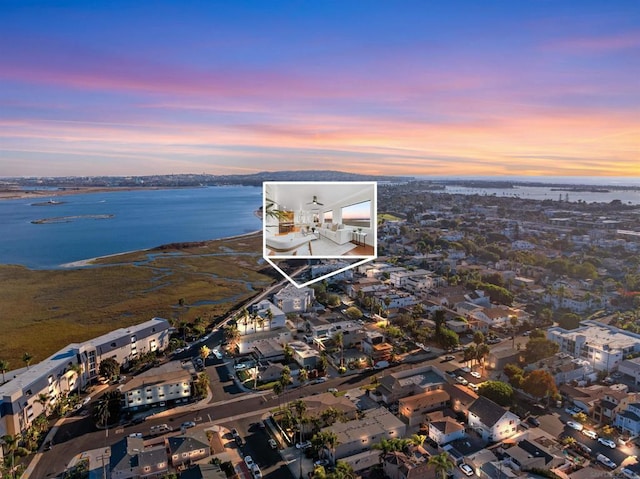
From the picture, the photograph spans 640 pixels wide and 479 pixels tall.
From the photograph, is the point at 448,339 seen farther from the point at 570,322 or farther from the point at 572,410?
the point at 570,322

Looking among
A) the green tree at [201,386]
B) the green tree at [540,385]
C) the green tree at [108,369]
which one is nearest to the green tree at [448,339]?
the green tree at [540,385]

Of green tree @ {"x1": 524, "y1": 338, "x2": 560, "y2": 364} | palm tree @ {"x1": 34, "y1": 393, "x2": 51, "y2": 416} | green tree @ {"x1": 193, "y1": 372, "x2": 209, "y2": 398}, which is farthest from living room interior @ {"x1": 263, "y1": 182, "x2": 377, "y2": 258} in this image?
green tree @ {"x1": 524, "y1": 338, "x2": 560, "y2": 364}

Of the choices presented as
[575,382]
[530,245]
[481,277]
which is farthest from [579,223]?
[575,382]

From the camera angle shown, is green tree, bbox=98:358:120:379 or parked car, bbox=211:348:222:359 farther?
parked car, bbox=211:348:222:359

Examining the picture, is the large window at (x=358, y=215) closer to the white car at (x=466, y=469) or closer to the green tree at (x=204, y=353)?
the white car at (x=466, y=469)

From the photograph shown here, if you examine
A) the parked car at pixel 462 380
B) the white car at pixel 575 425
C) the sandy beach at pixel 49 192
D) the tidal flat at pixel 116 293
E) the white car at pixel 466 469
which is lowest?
the tidal flat at pixel 116 293

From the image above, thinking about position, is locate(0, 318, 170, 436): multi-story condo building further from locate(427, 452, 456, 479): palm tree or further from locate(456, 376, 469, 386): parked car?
locate(456, 376, 469, 386): parked car
